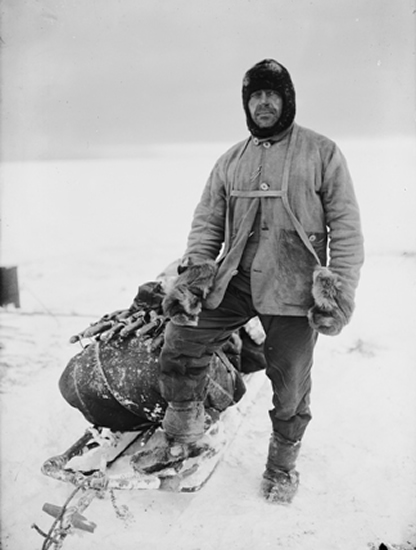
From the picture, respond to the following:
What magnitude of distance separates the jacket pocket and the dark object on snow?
12.3 feet

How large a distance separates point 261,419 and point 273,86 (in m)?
2.14

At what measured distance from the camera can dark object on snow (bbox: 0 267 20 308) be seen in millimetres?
5238

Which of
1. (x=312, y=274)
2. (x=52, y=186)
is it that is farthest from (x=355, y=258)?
(x=52, y=186)

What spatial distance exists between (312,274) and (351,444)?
1391mm

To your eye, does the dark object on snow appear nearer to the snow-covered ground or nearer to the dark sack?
the snow-covered ground

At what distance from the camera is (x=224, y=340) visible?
260 cm

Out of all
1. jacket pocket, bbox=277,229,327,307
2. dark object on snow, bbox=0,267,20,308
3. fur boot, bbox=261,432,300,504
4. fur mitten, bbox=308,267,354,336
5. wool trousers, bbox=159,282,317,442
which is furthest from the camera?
dark object on snow, bbox=0,267,20,308

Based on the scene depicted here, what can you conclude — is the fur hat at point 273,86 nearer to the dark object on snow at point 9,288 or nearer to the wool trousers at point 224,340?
the wool trousers at point 224,340

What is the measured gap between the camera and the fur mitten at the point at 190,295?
2.39 meters

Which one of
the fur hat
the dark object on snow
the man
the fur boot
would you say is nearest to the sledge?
the man

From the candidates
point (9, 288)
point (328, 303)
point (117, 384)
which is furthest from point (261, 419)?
point (9, 288)

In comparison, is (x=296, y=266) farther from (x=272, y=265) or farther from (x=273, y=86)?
(x=273, y=86)

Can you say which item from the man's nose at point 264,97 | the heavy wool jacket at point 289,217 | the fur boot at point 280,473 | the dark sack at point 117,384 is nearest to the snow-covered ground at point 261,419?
the fur boot at point 280,473

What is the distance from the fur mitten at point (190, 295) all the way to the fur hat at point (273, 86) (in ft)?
2.29
